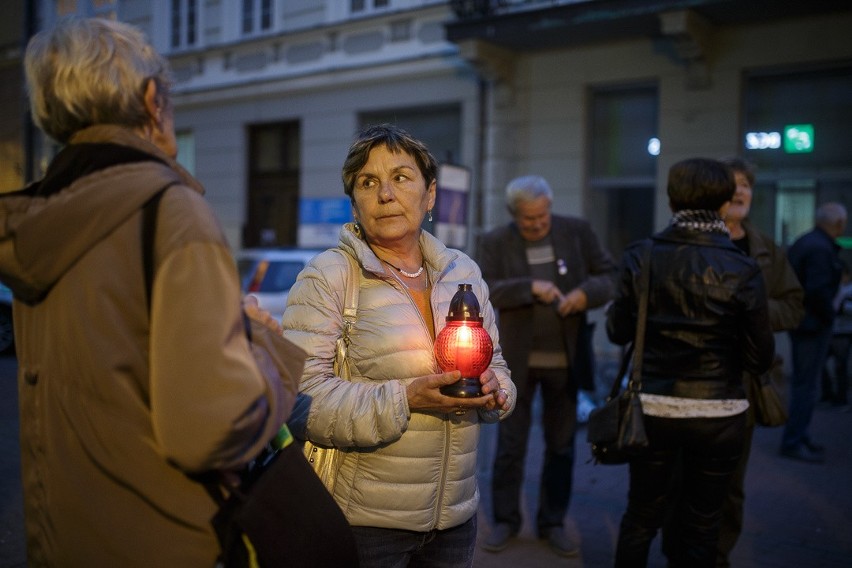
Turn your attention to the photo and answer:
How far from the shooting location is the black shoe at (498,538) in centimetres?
452

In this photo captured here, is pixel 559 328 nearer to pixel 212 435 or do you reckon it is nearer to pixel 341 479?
pixel 341 479

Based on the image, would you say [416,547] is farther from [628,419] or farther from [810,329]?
[810,329]

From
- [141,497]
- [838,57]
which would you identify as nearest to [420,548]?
[141,497]

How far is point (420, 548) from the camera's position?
7.81 ft

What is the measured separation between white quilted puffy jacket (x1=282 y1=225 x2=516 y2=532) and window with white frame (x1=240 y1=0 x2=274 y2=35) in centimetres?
1441

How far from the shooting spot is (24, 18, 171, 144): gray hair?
157 centimetres

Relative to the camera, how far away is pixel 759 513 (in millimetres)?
5289

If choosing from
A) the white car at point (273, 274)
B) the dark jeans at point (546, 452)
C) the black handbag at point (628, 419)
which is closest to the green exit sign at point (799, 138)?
the white car at point (273, 274)

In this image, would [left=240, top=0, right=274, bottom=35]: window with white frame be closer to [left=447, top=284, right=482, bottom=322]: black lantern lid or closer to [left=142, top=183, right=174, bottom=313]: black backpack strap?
[left=447, top=284, right=482, bottom=322]: black lantern lid

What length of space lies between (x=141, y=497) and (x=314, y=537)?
385mm

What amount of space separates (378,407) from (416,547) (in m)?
0.50

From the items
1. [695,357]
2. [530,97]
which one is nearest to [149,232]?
[695,357]

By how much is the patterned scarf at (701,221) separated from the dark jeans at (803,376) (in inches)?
158

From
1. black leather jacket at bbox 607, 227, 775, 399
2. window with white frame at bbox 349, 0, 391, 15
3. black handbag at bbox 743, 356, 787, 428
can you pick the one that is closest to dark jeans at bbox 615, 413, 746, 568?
black leather jacket at bbox 607, 227, 775, 399
